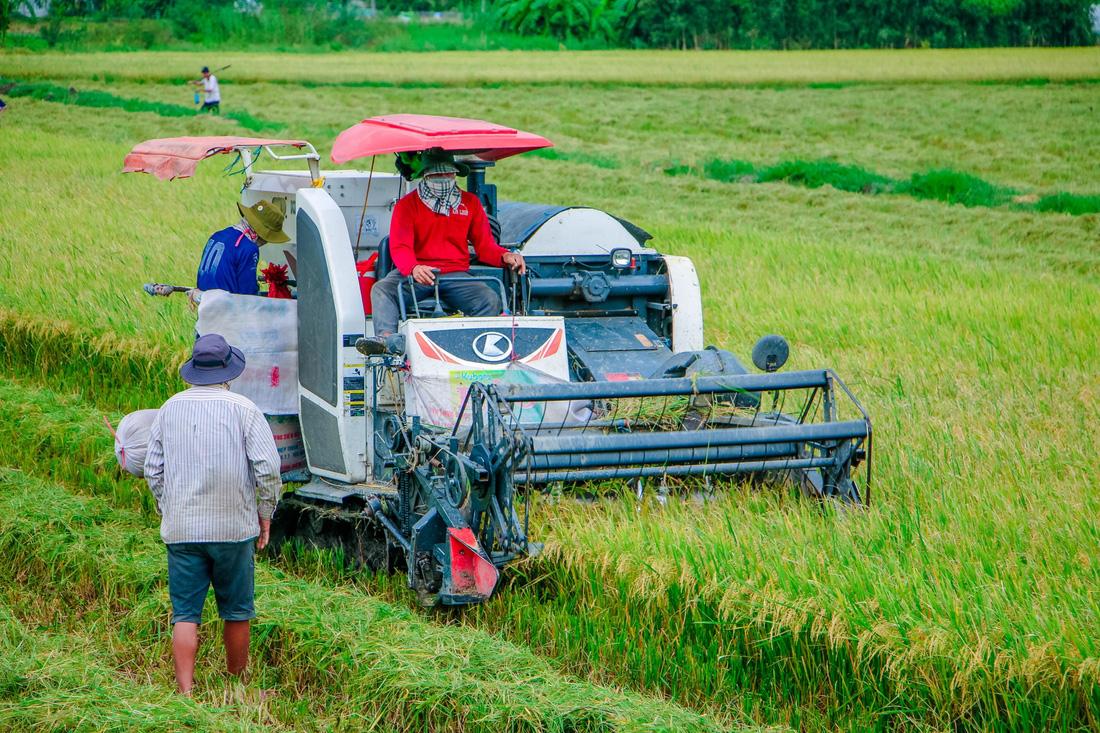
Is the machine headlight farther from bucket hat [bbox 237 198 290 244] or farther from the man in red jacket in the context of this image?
bucket hat [bbox 237 198 290 244]

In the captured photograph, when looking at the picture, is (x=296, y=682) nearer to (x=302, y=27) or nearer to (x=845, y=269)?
(x=845, y=269)

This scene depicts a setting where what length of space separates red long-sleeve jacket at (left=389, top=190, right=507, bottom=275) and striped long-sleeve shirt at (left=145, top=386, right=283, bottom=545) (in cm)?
210

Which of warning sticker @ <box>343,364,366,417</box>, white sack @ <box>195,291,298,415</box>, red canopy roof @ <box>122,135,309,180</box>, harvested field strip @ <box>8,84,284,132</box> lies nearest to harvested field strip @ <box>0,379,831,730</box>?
Answer: warning sticker @ <box>343,364,366,417</box>

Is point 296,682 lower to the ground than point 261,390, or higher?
lower

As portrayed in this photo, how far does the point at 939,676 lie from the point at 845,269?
29.7ft

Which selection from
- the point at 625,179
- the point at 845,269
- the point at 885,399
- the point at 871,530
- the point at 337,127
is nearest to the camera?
the point at 871,530

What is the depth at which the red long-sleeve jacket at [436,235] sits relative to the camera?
6.26 metres

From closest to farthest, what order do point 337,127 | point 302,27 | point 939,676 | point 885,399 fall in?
point 939,676
point 885,399
point 337,127
point 302,27

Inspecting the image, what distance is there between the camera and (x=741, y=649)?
14.7 feet

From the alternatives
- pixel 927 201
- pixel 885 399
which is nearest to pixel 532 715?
pixel 885 399

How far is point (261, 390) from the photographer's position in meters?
6.37

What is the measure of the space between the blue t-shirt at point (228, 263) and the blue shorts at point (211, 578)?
2.45 meters

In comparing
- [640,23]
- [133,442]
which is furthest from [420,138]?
[640,23]

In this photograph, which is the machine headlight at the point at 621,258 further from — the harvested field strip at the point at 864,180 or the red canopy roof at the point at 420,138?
the harvested field strip at the point at 864,180
